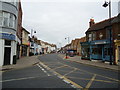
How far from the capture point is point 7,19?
15250 millimetres

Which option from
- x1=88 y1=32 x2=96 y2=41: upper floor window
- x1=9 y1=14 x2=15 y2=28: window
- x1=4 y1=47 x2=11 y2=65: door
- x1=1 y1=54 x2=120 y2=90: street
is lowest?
x1=1 y1=54 x2=120 y2=90: street

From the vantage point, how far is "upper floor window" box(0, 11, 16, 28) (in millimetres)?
14781

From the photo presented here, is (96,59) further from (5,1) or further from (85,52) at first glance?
(5,1)

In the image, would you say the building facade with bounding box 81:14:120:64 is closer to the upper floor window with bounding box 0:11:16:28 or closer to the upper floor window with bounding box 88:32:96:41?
the upper floor window with bounding box 88:32:96:41

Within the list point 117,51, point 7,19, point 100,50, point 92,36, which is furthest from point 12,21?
point 92,36

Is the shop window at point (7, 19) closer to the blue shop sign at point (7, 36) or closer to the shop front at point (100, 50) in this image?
the blue shop sign at point (7, 36)

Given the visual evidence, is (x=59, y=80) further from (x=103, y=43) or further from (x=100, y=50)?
(x=100, y=50)

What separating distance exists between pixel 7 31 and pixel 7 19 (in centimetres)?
164

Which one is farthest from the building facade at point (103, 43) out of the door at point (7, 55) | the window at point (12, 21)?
the door at point (7, 55)

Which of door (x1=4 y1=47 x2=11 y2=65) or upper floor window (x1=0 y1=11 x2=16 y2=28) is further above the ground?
upper floor window (x1=0 y1=11 x2=16 y2=28)

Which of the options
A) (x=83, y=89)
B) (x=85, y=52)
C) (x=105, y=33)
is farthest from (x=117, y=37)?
(x=83, y=89)

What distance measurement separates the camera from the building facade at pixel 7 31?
14.6m

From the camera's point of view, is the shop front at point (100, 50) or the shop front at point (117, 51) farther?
the shop front at point (100, 50)

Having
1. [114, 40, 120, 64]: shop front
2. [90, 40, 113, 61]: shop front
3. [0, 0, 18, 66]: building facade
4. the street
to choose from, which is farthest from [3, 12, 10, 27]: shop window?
[114, 40, 120, 64]: shop front
